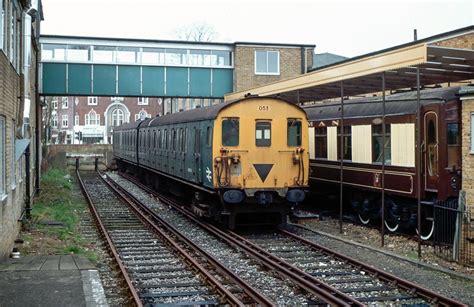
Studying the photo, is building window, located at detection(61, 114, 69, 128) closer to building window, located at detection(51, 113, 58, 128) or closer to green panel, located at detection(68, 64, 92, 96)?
building window, located at detection(51, 113, 58, 128)

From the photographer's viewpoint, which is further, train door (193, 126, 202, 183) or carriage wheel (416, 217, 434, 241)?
train door (193, 126, 202, 183)

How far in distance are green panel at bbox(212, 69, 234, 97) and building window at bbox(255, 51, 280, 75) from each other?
1.49 meters

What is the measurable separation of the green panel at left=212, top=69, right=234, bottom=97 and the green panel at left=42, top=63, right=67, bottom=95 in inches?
292

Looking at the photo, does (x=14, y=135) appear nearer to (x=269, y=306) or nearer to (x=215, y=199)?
(x=215, y=199)

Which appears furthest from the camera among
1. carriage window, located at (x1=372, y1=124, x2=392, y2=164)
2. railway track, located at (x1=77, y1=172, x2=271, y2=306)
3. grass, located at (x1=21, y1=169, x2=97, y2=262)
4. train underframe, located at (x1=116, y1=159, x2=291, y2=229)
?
carriage window, located at (x1=372, y1=124, x2=392, y2=164)

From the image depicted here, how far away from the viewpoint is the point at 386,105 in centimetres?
1443

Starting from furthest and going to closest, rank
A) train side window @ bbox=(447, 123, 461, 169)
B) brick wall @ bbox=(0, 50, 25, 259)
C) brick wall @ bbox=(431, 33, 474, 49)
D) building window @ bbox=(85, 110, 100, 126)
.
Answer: building window @ bbox=(85, 110, 100, 126)
brick wall @ bbox=(431, 33, 474, 49)
train side window @ bbox=(447, 123, 461, 169)
brick wall @ bbox=(0, 50, 25, 259)

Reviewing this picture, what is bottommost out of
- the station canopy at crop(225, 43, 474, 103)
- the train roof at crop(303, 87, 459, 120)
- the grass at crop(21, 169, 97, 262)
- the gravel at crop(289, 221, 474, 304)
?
the gravel at crop(289, 221, 474, 304)

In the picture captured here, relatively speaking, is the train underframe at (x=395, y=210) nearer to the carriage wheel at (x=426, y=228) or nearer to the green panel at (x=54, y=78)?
the carriage wheel at (x=426, y=228)

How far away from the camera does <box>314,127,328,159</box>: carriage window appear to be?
1753 cm

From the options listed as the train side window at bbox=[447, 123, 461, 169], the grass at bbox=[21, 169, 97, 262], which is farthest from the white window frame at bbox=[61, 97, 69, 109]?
the train side window at bbox=[447, 123, 461, 169]

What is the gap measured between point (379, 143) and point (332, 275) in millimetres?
6199

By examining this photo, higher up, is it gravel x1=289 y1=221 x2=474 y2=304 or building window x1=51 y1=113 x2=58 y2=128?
building window x1=51 y1=113 x2=58 y2=128

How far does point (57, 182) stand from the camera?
84.5ft
